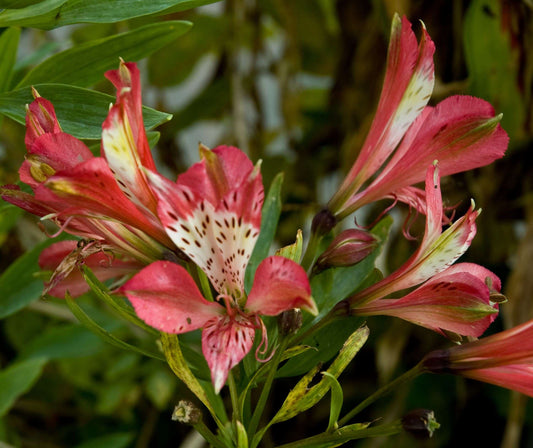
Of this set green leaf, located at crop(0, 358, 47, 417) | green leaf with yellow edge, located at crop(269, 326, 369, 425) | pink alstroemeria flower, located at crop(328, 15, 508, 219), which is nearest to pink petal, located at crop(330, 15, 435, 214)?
pink alstroemeria flower, located at crop(328, 15, 508, 219)

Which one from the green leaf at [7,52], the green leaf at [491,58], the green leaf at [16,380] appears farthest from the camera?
the green leaf at [491,58]

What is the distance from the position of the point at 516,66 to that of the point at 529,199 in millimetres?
207

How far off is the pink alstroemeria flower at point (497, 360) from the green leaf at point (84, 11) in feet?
0.86

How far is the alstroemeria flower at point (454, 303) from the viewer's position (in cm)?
33

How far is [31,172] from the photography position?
345mm

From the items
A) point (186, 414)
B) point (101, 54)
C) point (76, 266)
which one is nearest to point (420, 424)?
point (186, 414)

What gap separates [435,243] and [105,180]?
0.58ft

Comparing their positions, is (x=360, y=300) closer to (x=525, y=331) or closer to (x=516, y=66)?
(x=525, y=331)

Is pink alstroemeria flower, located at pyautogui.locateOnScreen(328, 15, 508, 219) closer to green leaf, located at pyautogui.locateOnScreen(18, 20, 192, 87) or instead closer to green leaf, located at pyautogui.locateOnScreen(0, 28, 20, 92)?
green leaf, located at pyautogui.locateOnScreen(18, 20, 192, 87)

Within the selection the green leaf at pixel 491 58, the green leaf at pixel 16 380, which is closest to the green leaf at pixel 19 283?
the green leaf at pixel 16 380

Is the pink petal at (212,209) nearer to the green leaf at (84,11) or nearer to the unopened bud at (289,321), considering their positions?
the unopened bud at (289,321)

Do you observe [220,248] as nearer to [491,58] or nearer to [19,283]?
[19,283]

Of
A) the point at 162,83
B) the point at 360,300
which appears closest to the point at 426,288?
the point at 360,300

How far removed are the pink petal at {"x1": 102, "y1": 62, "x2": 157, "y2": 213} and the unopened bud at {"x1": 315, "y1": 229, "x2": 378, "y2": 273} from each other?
0.36ft
